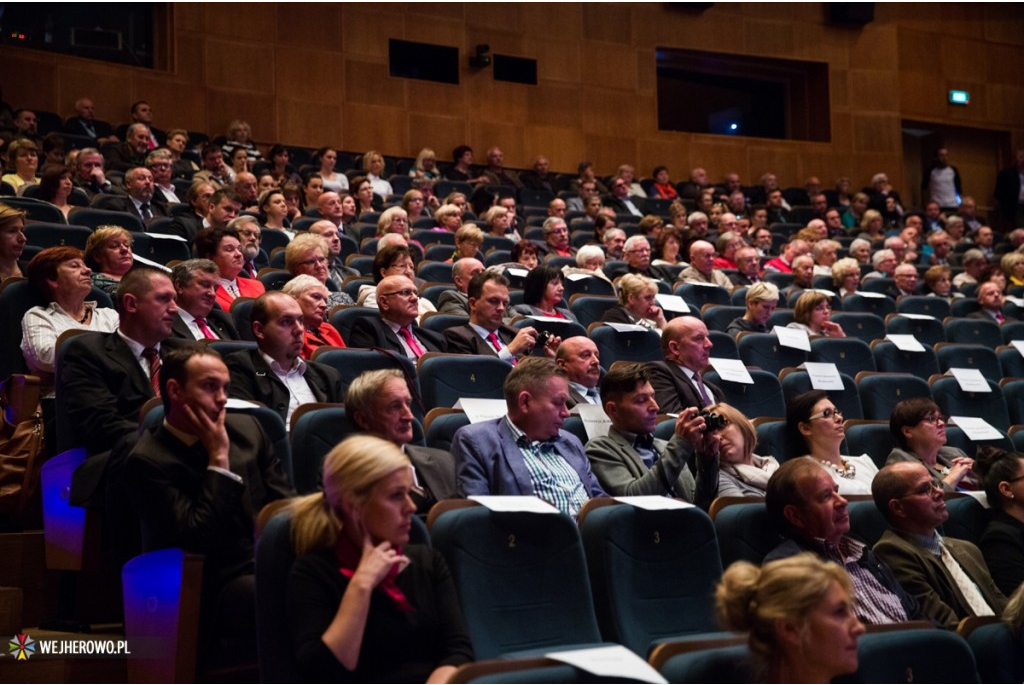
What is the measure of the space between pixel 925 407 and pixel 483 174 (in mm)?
5751

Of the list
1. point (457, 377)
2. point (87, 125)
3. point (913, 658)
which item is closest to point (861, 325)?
point (457, 377)

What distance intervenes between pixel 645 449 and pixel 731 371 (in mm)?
1186

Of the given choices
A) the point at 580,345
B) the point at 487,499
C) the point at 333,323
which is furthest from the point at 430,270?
the point at 487,499

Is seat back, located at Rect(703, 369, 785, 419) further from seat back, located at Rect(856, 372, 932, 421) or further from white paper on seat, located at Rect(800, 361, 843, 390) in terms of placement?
seat back, located at Rect(856, 372, 932, 421)

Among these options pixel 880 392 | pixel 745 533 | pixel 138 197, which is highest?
pixel 138 197

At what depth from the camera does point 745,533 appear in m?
2.24

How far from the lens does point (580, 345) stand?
10.6 ft

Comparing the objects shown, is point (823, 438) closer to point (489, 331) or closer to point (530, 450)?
point (530, 450)

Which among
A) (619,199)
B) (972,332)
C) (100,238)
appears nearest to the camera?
(100,238)

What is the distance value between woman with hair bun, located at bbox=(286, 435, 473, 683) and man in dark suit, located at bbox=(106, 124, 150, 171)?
202 inches

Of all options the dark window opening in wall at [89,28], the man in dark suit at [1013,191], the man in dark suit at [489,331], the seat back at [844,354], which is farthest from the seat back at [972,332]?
the dark window opening in wall at [89,28]

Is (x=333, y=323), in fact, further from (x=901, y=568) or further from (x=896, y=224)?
(x=896, y=224)

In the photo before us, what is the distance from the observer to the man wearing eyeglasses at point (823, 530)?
85.8 inches

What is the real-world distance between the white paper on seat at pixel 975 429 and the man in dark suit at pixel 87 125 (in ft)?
17.2
